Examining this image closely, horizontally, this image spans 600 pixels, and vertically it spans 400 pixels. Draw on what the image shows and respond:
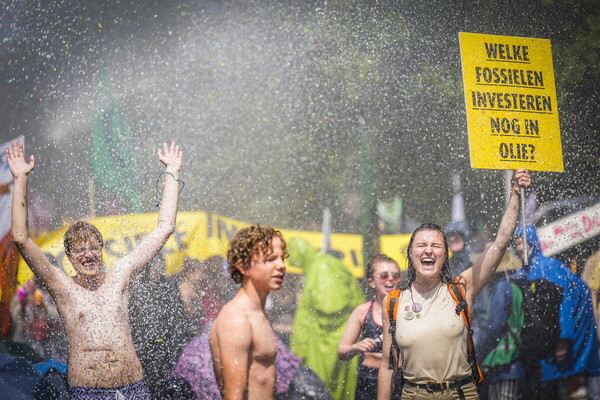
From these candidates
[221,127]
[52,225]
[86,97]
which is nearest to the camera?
[52,225]

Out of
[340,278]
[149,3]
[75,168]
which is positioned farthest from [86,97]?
[340,278]

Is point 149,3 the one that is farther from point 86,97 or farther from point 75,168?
point 75,168

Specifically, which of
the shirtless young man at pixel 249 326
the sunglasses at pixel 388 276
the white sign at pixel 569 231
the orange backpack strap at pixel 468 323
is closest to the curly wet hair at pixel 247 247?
the shirtless young man at pixel 249 326

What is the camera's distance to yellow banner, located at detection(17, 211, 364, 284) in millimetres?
4535

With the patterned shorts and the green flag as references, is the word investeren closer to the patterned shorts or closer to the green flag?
the green flag

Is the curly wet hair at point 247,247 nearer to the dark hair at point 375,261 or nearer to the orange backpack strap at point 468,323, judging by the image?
the orange backpack strap at point 468,323

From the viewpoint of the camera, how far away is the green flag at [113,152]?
4746mm

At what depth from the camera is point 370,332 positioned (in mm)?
4113

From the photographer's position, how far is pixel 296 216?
5.51 meters

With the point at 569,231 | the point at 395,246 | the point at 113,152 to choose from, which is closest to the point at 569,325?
the point at 569,231

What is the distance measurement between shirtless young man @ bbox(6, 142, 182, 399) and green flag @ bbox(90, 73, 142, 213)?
1.31 m

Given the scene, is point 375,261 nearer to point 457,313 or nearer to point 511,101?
point 457,313

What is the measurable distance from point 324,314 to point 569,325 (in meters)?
1.95

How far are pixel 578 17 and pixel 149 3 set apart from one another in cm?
405
